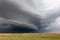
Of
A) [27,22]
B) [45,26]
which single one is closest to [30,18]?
[27,22]

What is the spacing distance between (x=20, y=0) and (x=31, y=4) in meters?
0.11

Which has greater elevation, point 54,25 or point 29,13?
point 29,13

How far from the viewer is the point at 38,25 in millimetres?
1130

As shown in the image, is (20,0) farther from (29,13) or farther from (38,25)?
(38,25)

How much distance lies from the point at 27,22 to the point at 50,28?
0.23 metres

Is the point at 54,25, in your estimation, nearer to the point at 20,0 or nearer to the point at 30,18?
the point at 30,18

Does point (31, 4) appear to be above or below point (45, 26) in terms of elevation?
above

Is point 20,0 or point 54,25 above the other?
point 20,0

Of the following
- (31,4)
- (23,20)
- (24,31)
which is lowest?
(24,31)

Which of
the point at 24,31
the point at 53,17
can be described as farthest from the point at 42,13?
the point at 24,31

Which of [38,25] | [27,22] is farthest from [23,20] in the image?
[38,25]

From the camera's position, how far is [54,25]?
1123 mm

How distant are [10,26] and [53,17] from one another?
0.42 metres

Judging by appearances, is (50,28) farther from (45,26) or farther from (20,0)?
(20,0)
